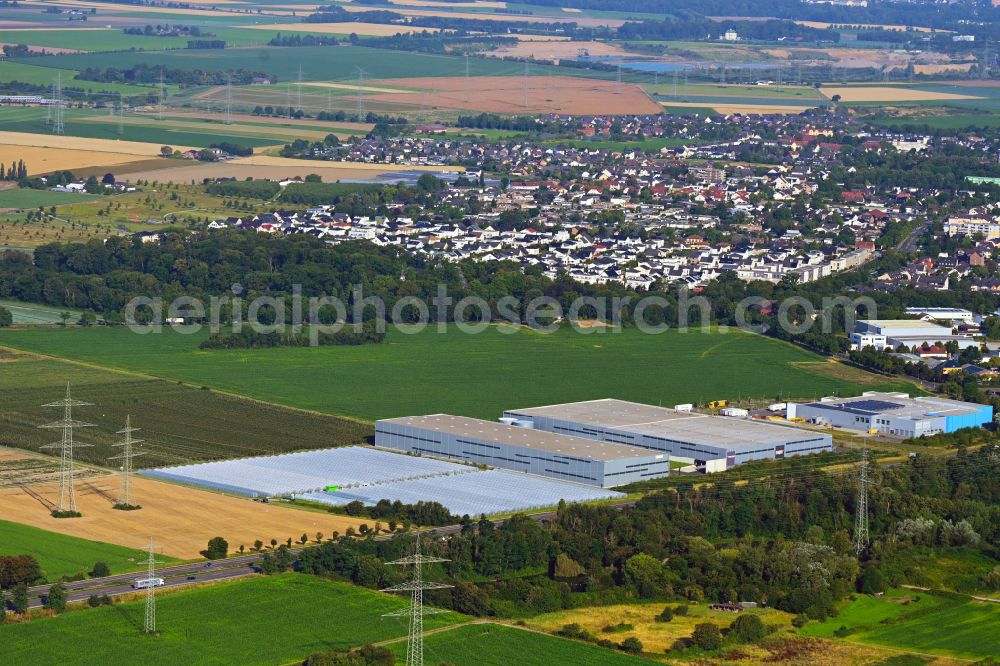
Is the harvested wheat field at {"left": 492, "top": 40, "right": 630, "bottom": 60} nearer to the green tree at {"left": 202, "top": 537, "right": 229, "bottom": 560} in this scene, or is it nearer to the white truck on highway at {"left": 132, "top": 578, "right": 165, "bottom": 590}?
the green tree at {"left": 202, "top": 537, "right": 229, "bottom": 560}

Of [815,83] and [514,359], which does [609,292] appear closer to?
[514,359]

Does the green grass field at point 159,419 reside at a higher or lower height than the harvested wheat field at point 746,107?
lower

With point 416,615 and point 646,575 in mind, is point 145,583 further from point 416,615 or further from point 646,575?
point 646,575

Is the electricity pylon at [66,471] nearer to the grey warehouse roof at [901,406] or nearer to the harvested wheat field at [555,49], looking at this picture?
the grey warehouse roof at [901,406]

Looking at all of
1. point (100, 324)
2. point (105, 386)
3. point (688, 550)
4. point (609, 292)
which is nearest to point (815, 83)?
point (609, 292)

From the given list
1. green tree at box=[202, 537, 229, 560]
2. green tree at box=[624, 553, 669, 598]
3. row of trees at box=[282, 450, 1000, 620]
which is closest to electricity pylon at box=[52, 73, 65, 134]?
row of trees at box=[282, 450, 1000, 620]

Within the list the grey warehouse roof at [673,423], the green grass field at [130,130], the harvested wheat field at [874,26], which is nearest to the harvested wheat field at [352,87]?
the green grass field at [130,130]
